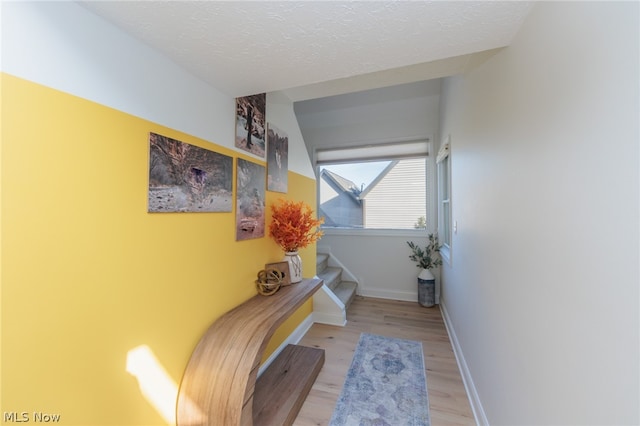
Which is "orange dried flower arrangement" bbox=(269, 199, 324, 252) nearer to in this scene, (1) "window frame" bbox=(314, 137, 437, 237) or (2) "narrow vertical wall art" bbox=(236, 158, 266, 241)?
(2) "narrow vertical wall art" bbox=(236, 158, 266, 241)

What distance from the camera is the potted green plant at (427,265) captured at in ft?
10.8

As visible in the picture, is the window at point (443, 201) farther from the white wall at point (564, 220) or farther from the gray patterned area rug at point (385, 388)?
the white wall at point (564, 220)

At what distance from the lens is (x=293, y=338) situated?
2346mm

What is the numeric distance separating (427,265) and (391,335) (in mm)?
1200

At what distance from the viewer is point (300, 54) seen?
107cm

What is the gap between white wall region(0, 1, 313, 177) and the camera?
2.28 feet

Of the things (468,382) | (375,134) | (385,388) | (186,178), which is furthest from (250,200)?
(375,134)

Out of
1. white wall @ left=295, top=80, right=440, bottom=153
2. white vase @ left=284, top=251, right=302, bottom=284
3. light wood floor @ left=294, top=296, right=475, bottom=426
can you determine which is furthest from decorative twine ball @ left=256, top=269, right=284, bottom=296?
white wall @ left=295, top=80, right=440, bottom=153

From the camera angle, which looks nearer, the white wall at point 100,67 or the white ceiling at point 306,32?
the white wall at point 100,67

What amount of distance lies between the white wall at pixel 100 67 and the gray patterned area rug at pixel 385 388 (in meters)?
1.91

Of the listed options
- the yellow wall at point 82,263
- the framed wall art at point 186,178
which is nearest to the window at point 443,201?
the framed wall art at point 186,178

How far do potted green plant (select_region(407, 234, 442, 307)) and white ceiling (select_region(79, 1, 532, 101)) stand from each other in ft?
9.02

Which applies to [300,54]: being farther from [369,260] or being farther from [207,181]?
[369,260]

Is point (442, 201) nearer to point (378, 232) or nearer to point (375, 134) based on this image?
point (378, 232)
